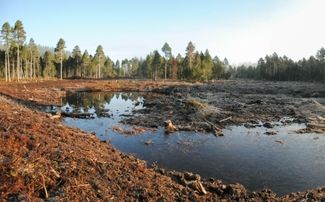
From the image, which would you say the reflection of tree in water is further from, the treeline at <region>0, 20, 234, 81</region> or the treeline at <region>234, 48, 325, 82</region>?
the treeline at <region>234, 48, 325, 82</region>

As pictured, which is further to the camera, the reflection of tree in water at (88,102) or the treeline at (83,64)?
the treeline at (83,64)

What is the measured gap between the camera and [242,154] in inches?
850

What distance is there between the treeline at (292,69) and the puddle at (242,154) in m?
104

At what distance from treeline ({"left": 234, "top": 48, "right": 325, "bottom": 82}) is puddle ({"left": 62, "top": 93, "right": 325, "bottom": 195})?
104 m

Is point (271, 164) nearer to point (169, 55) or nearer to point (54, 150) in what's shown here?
point (54, 150)

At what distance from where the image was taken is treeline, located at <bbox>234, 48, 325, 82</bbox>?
12469cm

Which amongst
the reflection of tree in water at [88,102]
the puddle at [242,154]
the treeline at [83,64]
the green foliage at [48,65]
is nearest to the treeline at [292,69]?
the treeline at [83,64]

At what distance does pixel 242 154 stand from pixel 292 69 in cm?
13316

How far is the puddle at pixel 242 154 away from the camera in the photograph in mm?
16750

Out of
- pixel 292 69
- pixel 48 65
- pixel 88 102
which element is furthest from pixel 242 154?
pixel 292 69

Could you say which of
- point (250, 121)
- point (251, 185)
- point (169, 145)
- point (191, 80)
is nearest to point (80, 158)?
point (251, 185)

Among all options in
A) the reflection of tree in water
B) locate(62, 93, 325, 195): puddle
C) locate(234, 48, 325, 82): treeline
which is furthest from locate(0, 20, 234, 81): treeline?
locate(62, 93, 325, 195): puddle

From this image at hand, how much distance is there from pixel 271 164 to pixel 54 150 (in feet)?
44.8

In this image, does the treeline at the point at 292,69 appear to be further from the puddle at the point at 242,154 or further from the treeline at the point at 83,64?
the puddle at the point at 242,154
